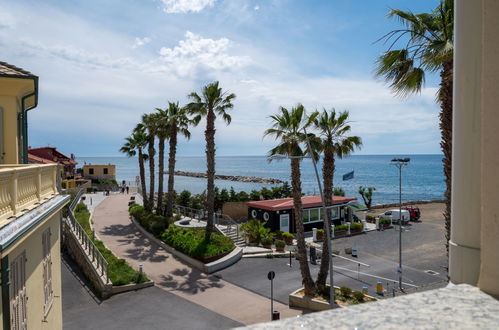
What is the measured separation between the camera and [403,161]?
2695cm

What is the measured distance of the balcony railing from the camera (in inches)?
231

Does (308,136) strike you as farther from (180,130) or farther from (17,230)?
(180,130)

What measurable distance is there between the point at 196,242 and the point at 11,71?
54.7 ft

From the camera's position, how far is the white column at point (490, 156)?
2311 millimetres

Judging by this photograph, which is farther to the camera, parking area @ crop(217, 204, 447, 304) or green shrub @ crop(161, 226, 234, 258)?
green shrub @ crop(161, 226, 234, 258)

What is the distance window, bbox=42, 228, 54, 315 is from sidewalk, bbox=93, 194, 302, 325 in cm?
834

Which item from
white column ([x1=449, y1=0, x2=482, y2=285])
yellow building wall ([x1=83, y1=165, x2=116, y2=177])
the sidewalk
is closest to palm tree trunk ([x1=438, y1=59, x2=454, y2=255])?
white column ([x1=449, y1=0, x2=482, y2=285])

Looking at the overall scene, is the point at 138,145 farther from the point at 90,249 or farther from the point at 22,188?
the point at 22,188

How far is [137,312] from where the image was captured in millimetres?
16500

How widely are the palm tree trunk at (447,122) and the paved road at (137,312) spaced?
9.63 meters

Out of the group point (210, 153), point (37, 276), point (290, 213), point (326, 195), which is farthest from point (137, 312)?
point (290, 213)

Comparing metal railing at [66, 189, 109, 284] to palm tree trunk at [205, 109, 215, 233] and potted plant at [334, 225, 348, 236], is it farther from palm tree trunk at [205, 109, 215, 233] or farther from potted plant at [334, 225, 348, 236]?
potted plant at [334, 225, 348, 236]

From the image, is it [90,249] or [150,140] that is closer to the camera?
[90,249]

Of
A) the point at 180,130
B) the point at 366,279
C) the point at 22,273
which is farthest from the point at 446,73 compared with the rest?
the point at 180,130
